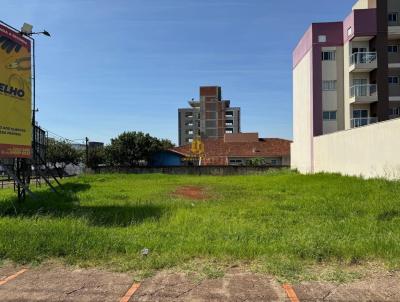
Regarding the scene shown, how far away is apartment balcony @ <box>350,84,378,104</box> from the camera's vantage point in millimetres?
38625

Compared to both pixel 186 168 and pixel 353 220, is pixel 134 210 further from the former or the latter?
pixel 186 168

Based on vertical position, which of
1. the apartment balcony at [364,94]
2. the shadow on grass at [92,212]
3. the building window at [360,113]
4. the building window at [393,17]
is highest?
the building window at [393,17]

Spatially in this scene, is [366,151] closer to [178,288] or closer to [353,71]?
[353,71]

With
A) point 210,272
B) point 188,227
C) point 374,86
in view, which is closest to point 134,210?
point 188,227

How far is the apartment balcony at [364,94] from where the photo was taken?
38625 millimetres

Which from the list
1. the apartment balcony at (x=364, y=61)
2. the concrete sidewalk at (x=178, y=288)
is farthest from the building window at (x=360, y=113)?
the concrete sidewalk at (x=178, y=288)

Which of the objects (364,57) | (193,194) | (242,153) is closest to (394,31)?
(364,57)

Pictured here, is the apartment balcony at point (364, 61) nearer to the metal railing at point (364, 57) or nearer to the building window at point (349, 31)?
the metal railing at point (364, 57)

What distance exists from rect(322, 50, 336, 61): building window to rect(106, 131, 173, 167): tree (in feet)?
91.8

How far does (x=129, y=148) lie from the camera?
196 ft

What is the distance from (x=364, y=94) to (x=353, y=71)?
93.3 inches

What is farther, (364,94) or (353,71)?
(353,71)

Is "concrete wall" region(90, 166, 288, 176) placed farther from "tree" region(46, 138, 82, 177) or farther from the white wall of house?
"tree" region(46, 138, 82, 177)

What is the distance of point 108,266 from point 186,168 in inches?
1621
